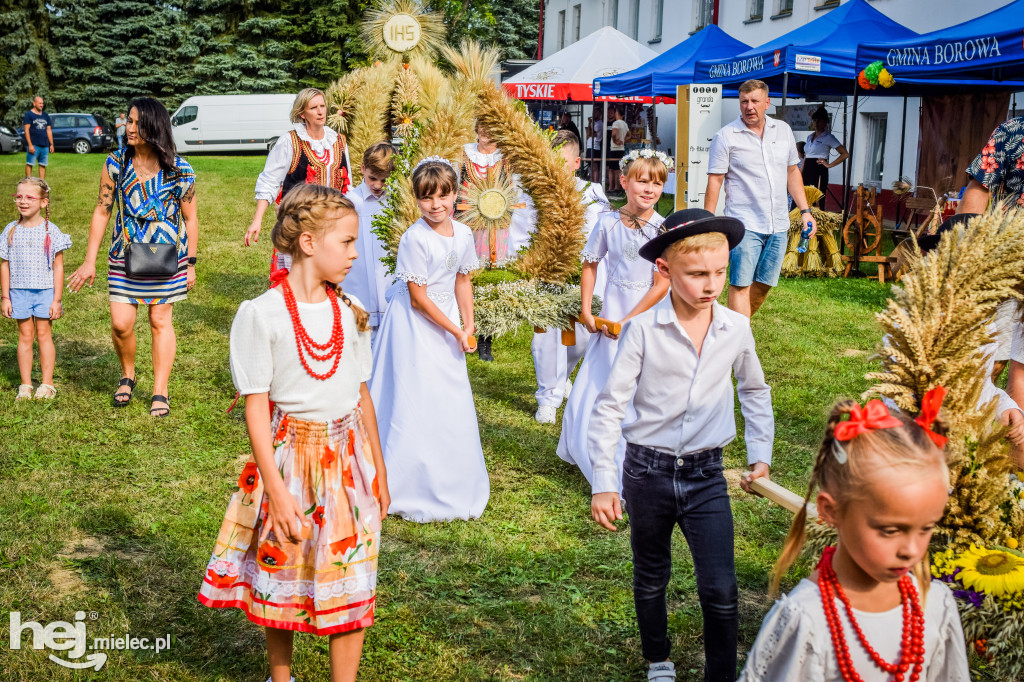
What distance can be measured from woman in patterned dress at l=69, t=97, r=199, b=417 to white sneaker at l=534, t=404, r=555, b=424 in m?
2.78

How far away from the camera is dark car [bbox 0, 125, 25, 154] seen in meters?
32.9

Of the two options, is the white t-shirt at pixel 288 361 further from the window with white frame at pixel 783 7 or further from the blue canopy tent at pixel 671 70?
the window with white frame at pixel 783 7

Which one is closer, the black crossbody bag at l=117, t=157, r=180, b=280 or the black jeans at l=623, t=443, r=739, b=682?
the black jeans at l=623, t=443, r=739, b=682

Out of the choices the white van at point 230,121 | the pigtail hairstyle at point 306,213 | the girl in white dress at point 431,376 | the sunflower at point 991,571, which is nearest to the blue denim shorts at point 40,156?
the white van at point 230,121

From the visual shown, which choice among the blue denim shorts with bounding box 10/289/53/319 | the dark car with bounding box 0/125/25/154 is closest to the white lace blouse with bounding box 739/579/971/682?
the blue denim shorts with bounding box 10/289/53/319

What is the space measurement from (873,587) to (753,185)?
5.80m

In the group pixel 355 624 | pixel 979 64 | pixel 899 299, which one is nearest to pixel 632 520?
pixel 355 624

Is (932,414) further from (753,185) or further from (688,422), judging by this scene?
(753,185)

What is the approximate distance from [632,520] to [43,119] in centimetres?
2613

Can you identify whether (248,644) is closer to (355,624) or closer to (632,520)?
(355,624)

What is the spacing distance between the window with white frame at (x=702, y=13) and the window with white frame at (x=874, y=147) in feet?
28.7

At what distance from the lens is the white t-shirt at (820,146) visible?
1619cm

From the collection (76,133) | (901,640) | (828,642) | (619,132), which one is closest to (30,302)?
(828,642)

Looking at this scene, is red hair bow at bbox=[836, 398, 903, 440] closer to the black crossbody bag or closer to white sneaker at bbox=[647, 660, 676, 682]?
white sneaker at bbox=[647, 660, 676, 682]
